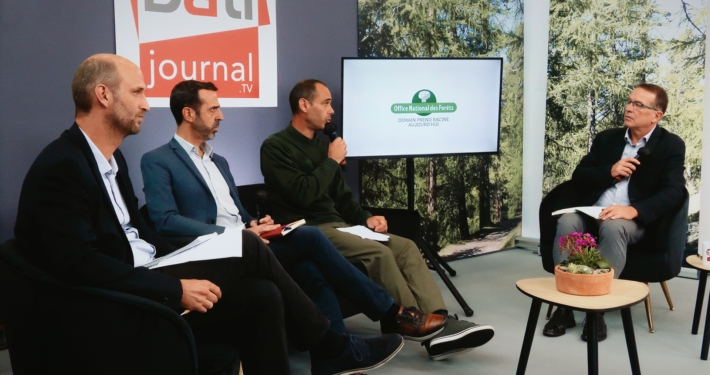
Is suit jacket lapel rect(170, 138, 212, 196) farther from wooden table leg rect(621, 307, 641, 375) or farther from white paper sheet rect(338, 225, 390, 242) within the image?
wooden table leg rect(621, 307, 641, 375)

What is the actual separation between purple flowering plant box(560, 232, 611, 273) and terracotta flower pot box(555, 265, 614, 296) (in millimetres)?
63

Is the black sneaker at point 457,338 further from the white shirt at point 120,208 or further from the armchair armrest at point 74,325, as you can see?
the armchair armrest at point 74,325

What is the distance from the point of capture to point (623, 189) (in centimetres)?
398

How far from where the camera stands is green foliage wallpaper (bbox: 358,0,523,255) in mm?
4820

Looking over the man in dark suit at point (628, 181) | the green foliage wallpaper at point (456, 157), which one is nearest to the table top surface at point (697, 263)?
the man in dark suit at point (628, 181)

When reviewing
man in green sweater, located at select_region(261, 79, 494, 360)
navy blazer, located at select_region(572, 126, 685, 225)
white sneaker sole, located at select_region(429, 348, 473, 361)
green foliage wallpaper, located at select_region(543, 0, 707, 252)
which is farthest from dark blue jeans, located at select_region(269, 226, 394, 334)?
green foliage wallpaper, located at select_region(543, 0, 707, 252)

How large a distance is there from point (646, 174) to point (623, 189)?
0.15 metres

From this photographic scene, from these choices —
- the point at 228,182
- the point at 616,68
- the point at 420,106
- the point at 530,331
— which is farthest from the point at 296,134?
the point at 616,68

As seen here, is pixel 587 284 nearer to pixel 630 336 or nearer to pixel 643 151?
pixel 630 336

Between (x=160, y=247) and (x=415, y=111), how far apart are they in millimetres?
2334

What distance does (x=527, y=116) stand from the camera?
5695 mm

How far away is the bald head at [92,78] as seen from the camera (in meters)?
2.14

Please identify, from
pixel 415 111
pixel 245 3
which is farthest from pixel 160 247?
pixel 415 111

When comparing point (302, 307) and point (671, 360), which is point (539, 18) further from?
point (302, 307)
